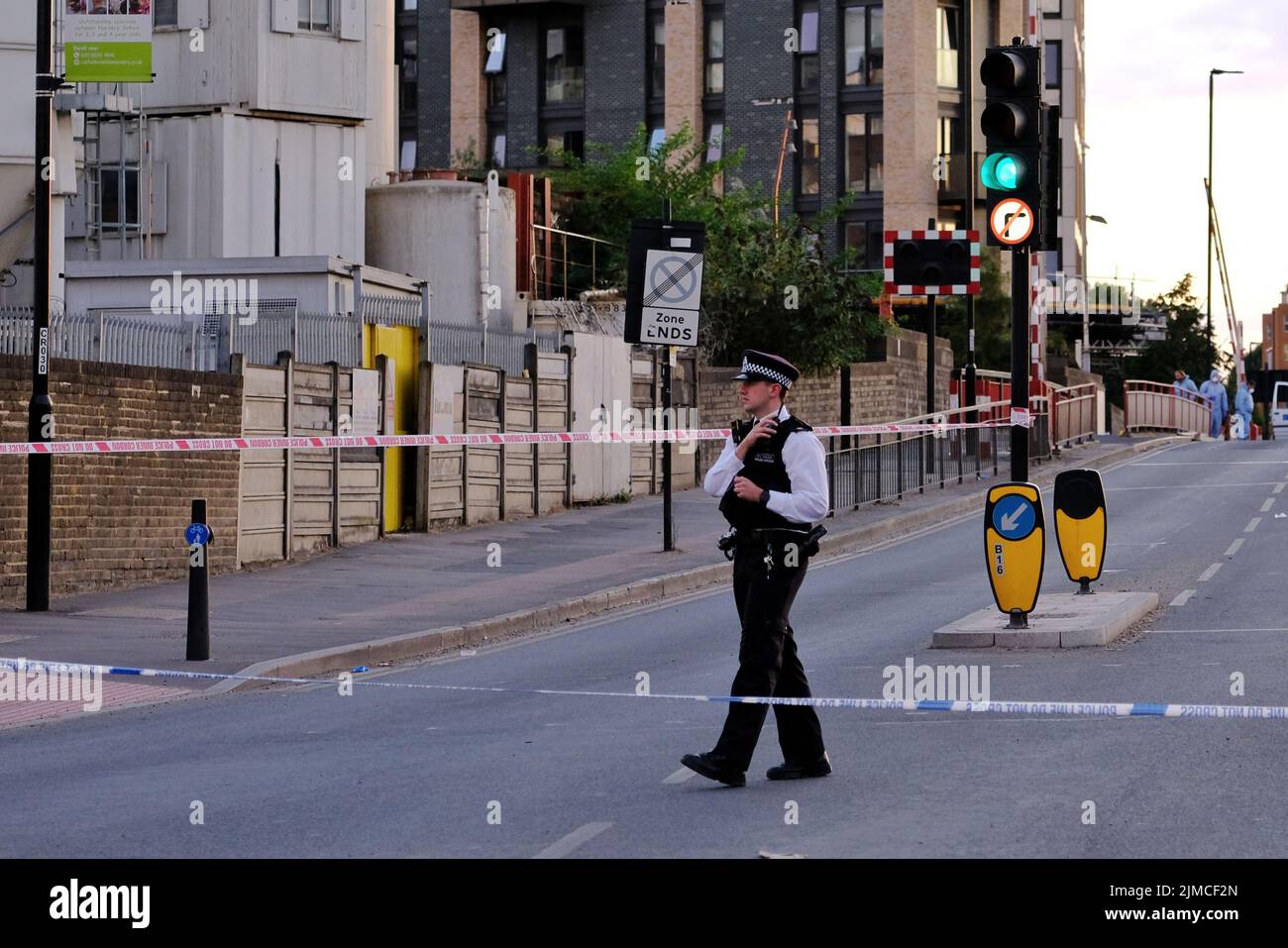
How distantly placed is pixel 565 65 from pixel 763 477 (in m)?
58.1

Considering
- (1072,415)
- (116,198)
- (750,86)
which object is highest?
(750,86)

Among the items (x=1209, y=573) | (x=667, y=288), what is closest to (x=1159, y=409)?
(x=667, y=288)

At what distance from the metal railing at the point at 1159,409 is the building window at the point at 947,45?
466 inches

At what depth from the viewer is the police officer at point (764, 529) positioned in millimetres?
9000

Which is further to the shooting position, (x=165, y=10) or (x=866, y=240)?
(x=866, y=240)

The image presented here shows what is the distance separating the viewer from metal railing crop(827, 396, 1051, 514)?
2809 cm

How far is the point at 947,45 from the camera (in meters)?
61.8

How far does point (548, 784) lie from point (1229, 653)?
6.40 metres

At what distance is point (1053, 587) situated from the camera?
1877cm

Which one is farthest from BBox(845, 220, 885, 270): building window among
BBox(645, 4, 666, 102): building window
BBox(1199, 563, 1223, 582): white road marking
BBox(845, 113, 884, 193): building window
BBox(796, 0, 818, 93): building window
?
BBox(1199, 563, 1223, 582): white road marking

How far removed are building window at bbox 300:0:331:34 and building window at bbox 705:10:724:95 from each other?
32.2m

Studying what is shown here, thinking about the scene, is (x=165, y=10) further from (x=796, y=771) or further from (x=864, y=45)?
(x=864, y=45)
